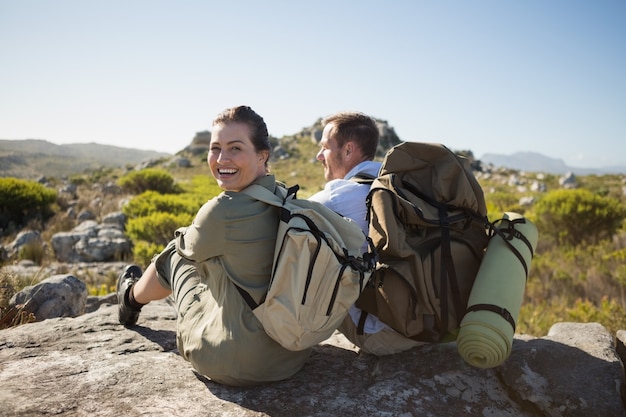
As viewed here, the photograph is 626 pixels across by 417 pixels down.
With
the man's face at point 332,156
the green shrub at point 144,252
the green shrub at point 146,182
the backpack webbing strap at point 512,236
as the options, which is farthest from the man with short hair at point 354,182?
the green shrub at point 146,182

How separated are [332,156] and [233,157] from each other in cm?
110

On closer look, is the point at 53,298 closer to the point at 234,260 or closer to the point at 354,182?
the point at 234,260

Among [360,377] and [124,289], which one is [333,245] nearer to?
[360,377]

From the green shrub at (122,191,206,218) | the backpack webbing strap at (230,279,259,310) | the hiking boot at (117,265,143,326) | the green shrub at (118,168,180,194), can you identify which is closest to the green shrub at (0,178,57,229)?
the green shrub at (122,191,206,218)

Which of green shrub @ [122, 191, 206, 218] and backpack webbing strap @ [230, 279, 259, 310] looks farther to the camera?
green shrub @ [122, 191, 206, 218]

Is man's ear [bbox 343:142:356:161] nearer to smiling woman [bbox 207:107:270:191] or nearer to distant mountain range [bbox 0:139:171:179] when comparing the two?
smiling woman [bbox 207:107:270:191]

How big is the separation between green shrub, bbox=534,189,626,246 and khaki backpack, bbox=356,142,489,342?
25.1 feet

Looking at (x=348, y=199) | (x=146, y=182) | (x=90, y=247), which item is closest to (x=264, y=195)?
(x=348, y=199)

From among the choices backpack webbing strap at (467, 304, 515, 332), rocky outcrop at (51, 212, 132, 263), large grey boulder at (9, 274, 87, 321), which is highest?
backpack webbing strap at (467, 304, 515, 332)

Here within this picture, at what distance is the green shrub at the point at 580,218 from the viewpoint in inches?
347

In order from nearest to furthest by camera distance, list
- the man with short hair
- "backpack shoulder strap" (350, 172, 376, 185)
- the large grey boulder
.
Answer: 1. the man with short hair
2. "backpack shoulder strap" (350, 172, 376, 185)
3. the large grey boulder

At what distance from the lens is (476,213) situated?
239 centimetres

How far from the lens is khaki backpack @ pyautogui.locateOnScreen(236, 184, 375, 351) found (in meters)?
1.89

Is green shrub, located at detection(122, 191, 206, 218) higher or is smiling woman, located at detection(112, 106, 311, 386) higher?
smiling woman, located at detection(112, 106, 311, 386)
